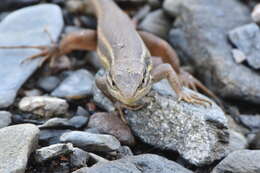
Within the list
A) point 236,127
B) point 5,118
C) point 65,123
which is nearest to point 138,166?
point 65,123

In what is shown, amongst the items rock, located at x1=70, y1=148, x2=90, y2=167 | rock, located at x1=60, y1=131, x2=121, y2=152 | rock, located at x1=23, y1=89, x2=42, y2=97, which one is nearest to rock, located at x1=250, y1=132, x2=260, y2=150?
rock, located at x1=60, y1=131, x2=121, y2=152

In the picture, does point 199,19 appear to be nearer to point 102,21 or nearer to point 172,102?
point 102,21

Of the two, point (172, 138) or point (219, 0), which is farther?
point (219, 0)

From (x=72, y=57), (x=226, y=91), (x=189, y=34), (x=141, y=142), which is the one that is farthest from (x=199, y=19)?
(x=141, y=142)

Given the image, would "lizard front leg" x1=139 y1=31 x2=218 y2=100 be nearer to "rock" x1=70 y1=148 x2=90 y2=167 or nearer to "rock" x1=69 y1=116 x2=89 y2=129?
"rock" x1=69 y1=116 x2=89 y2=129

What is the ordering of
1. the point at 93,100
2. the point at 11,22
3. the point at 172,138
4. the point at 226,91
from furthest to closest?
the point at 11,22
the point at 226,91
the point at 93,100
the point at 172,138
